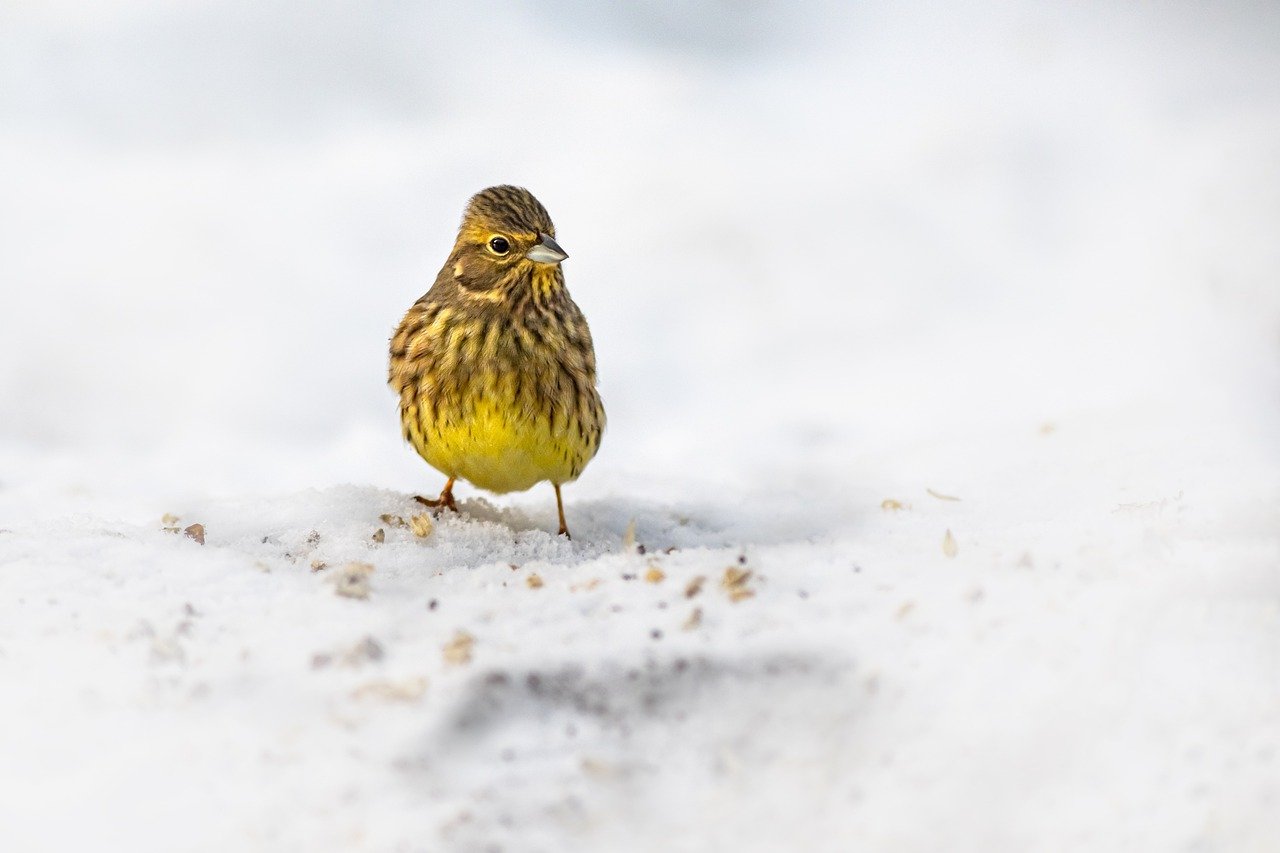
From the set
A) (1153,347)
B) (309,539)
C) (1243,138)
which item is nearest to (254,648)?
(309,539)

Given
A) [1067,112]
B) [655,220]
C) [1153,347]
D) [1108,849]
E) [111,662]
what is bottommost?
[1108,849]

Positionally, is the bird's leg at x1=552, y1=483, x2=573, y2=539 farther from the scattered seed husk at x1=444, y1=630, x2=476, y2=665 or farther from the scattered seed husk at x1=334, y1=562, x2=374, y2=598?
the scattered seed husk at x1=444, y1=630, x2=476, y2=665

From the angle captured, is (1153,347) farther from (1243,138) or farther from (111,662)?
(111,662)

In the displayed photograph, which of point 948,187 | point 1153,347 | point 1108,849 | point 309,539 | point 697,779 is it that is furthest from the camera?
point 948,187

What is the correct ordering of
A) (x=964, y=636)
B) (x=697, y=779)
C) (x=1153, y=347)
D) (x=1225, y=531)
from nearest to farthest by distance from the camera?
(x=697, y=779), (x=964, y=636), (x=1225, y=531), (x=1153, y=347)

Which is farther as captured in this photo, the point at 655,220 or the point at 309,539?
the point at 655,220

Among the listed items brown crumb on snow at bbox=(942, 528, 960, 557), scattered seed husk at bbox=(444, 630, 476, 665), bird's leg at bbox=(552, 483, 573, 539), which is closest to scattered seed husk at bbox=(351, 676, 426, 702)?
scattered seed husk at bbox=(444, 630, 476, 665)

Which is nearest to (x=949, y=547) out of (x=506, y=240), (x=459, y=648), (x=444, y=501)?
(x=459, y=648)
